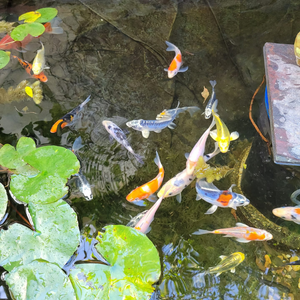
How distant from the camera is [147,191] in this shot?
225cm

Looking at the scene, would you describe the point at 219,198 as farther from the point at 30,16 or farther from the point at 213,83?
the point at 30,16

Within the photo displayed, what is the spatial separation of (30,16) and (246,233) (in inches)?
131

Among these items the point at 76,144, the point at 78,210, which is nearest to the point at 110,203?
the point at 78,210

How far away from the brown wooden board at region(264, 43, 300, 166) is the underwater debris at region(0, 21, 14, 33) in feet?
9.37

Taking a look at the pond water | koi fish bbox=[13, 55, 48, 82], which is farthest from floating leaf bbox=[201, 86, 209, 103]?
koi fish bbox=[13, 55, 48, 82]

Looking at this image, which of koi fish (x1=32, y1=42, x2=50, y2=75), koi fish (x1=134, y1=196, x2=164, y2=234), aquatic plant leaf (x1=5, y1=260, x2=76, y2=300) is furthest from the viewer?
koi fish (x1=32, y1=42, x2=50, y2=75)

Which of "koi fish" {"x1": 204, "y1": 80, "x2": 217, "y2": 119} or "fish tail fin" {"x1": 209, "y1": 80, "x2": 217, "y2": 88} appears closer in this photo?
"koi fish" {"x1": 204, "y1": 80, "x2": 217, "y2": 119}

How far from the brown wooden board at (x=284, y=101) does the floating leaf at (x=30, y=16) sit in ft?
8.48

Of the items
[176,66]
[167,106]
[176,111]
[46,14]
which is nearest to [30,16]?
[46,14]

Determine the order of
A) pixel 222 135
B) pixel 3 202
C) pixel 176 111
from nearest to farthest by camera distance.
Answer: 1. pixel 3 202
2. pixel 222 135
3. pixel 176 111

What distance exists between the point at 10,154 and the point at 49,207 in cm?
62

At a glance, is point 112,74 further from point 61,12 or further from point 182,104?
point 61,12

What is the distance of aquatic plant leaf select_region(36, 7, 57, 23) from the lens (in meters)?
2.96

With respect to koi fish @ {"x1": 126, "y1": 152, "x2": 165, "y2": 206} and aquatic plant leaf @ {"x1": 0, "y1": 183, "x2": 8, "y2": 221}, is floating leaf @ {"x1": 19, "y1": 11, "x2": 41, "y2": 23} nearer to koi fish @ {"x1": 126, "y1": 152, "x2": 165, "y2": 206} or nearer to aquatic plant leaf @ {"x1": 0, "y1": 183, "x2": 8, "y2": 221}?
aquatic plant leaf @ {"x1": 0, "y1": 183, "x2": 8, "y2": 221}
